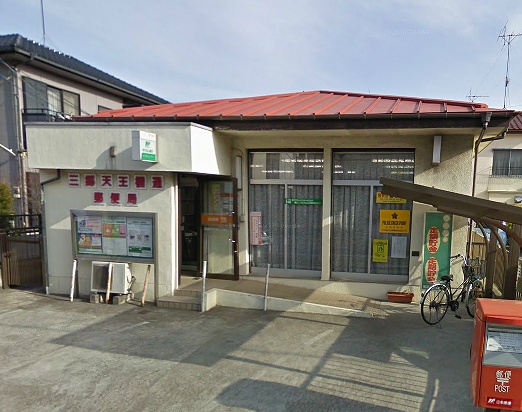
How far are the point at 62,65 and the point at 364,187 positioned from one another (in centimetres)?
1391

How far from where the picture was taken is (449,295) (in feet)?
21.1

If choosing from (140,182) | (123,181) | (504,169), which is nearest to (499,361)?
(140,182)

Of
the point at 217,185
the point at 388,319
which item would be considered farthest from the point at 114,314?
the point at 388,319

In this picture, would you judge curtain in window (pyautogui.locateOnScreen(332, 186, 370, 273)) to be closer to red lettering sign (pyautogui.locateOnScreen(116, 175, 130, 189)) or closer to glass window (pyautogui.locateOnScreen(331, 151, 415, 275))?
glass window (pyautogui.locateOnScreen(331, 151, 415, 275))

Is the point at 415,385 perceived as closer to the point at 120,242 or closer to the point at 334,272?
the point at 334,272

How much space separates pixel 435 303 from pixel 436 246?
148 cm

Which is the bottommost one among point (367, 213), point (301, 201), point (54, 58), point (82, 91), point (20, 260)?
point (20, 260)

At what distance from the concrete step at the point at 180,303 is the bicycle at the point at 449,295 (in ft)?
14.0

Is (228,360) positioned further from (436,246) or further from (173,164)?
(436,246)

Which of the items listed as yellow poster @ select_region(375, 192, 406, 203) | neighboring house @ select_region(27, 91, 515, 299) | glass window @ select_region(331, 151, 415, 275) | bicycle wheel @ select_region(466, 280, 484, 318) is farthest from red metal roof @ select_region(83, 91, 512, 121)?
bicycle wheel @ select_region(466, 280, 484, 318)

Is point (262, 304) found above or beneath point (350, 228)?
beneath

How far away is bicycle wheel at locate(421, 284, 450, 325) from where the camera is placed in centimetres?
622

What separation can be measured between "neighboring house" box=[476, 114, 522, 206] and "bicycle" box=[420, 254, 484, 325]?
17124 millimetres

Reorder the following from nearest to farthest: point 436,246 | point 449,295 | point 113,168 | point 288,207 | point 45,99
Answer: point 449,295 < point 113,168 < point 436,246 < point 288,207 < point 45,99
